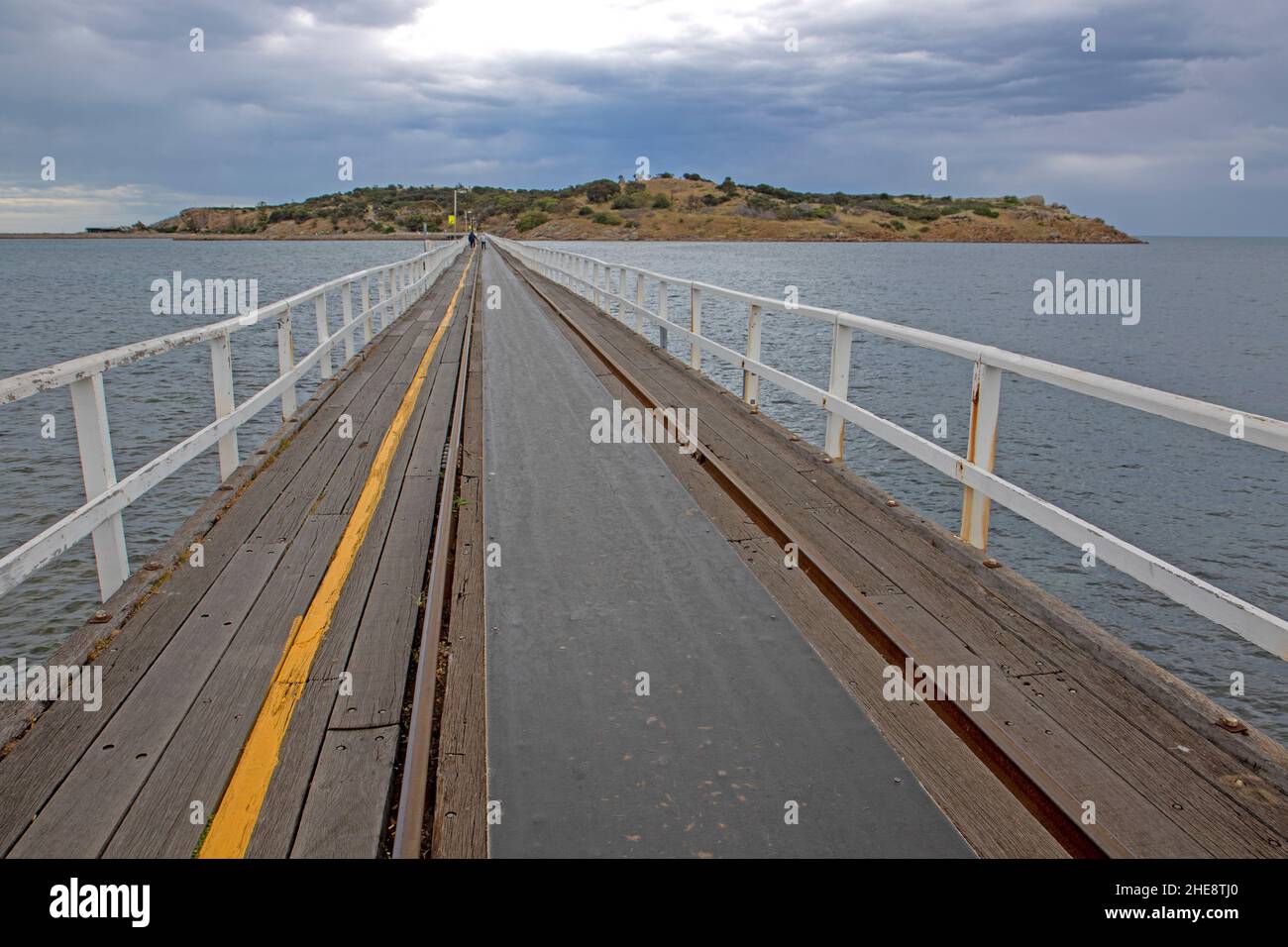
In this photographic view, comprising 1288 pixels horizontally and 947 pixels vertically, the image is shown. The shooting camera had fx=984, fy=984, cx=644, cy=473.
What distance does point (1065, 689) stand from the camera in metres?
4.51

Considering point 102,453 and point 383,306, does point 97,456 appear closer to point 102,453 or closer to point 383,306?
point 102,453

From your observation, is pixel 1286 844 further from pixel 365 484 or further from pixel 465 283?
pixel 465 283

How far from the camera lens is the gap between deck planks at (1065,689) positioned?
3535 millimetres

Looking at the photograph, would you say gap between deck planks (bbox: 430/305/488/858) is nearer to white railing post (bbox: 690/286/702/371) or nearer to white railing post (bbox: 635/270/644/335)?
white railing post (bbox: 690/286/702/371)

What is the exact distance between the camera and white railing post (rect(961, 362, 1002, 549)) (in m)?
5.92

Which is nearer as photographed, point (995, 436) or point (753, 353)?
point (995, 436)

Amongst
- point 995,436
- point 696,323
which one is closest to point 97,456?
point 995,436

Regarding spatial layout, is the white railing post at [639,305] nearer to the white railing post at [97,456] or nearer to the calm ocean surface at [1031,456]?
the calm ocean surface at [1031,456]

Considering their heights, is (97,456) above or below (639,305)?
below

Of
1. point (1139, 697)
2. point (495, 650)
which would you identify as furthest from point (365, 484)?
point (1139, 697)

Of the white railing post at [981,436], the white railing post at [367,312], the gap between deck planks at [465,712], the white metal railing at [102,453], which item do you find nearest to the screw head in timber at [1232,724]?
the white railing post at [981,436]

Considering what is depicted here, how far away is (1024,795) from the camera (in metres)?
3.69

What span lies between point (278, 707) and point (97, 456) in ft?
7.04

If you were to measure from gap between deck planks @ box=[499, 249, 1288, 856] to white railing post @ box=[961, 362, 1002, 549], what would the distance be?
0.67ft
